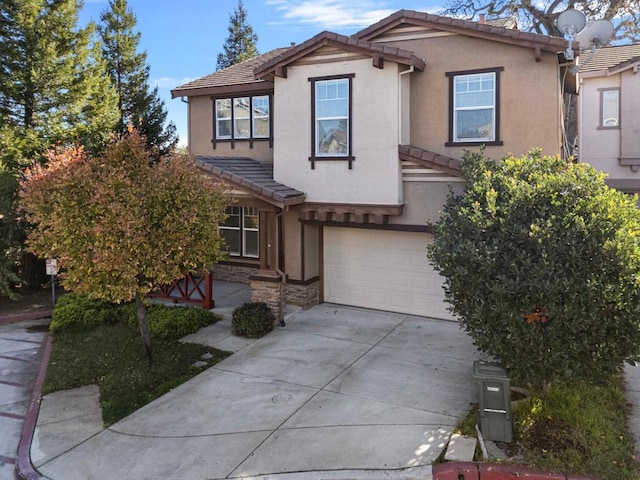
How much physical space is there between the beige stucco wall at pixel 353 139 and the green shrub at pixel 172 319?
3857mm

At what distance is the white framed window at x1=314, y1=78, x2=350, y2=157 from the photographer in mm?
12016

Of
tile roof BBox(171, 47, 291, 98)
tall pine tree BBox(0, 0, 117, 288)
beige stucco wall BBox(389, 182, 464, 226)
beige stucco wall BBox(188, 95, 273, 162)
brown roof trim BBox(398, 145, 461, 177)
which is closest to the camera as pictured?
brown roof trim BBox(398, 145, 461, 177)

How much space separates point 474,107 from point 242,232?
823 cm

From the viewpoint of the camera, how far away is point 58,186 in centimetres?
851

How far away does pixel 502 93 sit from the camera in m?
11.3

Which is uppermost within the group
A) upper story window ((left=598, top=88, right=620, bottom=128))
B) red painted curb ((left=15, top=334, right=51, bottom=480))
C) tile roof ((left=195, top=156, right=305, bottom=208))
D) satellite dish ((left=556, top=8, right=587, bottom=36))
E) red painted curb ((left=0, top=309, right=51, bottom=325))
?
satellite dish ((left=556, top=8, right=587, bottom=36))

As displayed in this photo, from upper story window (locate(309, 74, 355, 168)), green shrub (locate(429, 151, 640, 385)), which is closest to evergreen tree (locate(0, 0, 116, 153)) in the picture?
upper story window (locate(309, 74, 355, 168))

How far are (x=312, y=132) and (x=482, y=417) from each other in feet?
25.8

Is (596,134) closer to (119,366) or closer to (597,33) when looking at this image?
(597,33)

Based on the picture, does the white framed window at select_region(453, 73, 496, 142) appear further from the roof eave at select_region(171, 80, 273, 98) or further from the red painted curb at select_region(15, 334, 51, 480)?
the red painted curb at select_region(15, 334, 51, 480)

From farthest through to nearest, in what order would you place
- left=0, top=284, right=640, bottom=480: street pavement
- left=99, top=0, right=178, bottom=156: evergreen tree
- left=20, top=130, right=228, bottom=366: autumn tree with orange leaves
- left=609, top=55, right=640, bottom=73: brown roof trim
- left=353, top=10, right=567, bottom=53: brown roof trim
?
left=99, top=0, right=178, bottom=156: evergreen tree, left=609, top=55, right=640, bottom=73: brown roof trim, left=353, top=10, right=567, bottom=53: brown roof trim, left=20, top=130, right=228, bottom=366: autumn tree with orange leaves, left=0, top=284, right=640, bottom=480: street pavement

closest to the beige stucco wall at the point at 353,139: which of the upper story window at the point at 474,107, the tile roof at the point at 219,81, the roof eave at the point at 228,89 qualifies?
the upper story window at the point at 474,107

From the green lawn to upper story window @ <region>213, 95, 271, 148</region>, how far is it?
6618 millimetres

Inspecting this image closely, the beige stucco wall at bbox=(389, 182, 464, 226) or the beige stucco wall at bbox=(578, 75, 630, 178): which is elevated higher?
the beige stucco wall at bbox=(578, 75, 630, 178)
